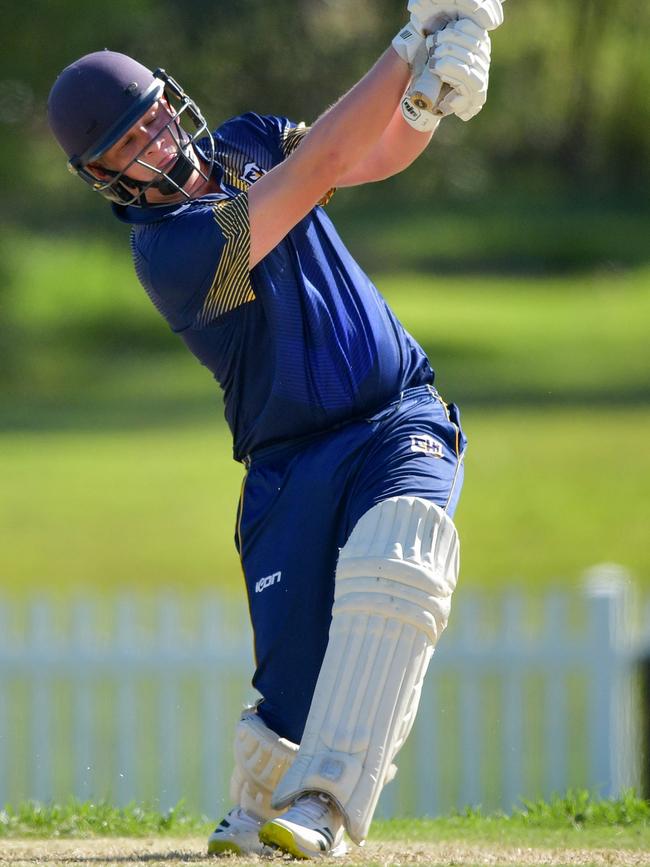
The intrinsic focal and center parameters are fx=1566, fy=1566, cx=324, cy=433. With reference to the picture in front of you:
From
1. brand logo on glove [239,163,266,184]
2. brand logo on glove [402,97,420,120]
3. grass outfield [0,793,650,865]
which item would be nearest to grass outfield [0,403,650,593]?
grass outfield [0,793,650,865]

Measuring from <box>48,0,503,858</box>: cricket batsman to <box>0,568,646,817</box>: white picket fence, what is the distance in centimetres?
290

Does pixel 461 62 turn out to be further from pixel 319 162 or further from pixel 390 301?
pixel 390 301

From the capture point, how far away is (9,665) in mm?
6742

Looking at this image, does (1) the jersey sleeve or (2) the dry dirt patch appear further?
(2) the dry dirt patch

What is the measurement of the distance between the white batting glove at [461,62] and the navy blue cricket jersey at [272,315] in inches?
18.5

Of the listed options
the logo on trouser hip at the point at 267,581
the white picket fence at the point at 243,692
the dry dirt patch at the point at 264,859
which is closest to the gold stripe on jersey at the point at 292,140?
the logo on trouser hip at the point at 267,581

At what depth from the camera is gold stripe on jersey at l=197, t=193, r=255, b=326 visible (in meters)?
3.46

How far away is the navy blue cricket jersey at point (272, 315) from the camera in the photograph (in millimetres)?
3516

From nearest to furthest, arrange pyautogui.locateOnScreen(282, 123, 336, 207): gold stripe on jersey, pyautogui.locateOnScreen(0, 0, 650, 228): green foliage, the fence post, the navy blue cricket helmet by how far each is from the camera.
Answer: the navy blue cricket helmet < pyautogui.locateOnScreen(282, 123, 336, 207): gold stripe on jersey < the fence post < pyautogui.locateOnScreen(0, 0, 650, 228): green foliage

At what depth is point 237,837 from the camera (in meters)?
3.71

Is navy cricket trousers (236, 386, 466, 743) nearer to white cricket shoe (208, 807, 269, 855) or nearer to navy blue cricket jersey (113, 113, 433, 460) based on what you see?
navy blue cricket jersey (113, 113, 433, 460)

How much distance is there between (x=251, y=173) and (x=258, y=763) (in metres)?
1.44

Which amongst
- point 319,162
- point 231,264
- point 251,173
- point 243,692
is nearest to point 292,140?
point 251,173

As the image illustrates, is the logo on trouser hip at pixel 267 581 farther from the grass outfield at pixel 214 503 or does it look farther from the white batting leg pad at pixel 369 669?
the grass outfield at pixel 214 503
